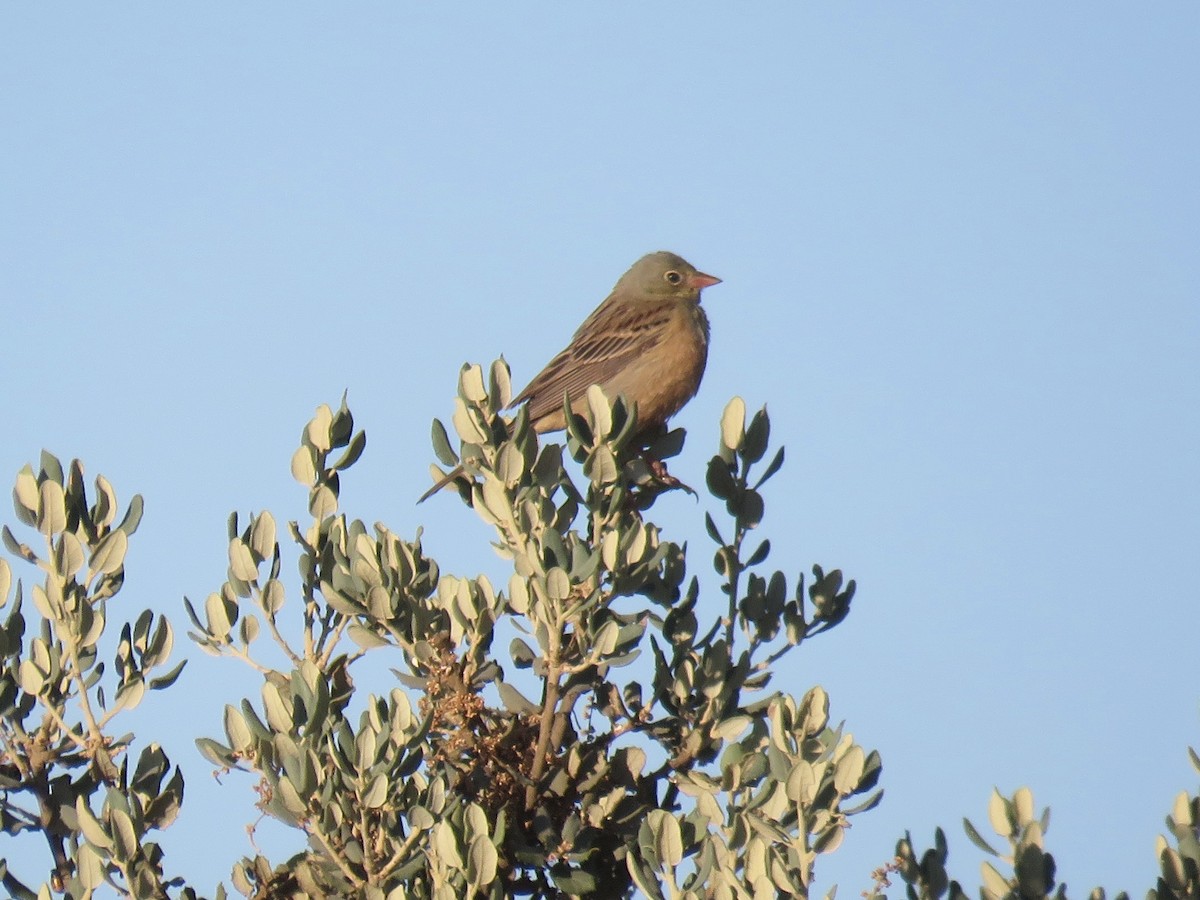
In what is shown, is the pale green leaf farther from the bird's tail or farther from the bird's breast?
the bird's breast

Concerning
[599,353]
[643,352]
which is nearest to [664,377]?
[643,352]

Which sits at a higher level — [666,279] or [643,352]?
[666,279]

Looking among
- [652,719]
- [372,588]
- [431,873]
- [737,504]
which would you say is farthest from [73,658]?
[737,504]

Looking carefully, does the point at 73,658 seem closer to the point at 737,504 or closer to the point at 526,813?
the point at 526,813

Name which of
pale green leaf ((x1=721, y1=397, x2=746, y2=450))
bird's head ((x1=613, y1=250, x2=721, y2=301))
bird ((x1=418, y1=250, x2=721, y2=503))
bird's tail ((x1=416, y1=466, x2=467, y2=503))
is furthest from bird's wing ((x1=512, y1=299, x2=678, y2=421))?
pale green leaf ((x1=721, y1=397, x2=746, y2=450))

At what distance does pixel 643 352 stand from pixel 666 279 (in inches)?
48.5

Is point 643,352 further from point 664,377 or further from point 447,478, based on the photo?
point 447,478

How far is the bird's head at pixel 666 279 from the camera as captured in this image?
10148mm

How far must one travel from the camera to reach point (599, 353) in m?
9.28

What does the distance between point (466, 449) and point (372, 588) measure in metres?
0.42

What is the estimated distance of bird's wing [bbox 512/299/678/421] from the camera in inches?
353

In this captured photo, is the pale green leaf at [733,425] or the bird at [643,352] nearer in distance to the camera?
the pale green leaf at [733,425]

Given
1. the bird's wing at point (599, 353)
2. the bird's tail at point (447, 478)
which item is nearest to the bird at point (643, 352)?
the bird's wing at point (599, 353)

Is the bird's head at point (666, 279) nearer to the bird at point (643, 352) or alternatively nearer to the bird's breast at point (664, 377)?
the bird at point (643, 352)
